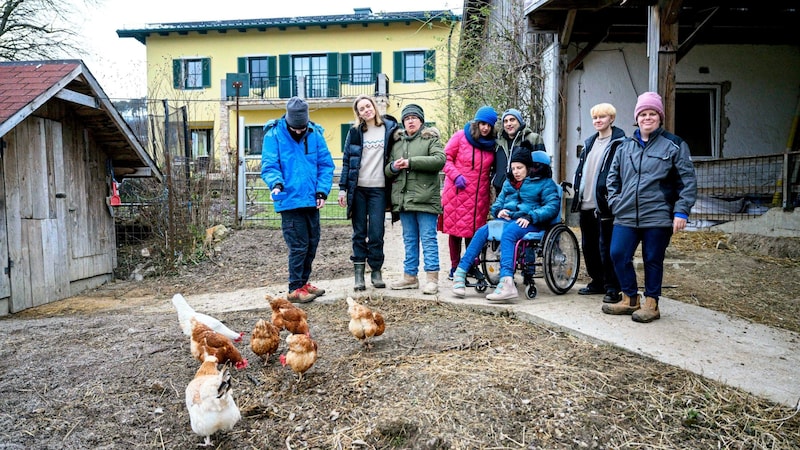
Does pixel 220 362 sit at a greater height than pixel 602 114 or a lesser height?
lesser

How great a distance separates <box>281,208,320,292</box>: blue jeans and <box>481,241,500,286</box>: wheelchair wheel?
1622 mm

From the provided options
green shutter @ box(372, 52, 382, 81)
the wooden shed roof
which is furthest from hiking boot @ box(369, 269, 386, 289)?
green shutter @ box(372, 52, 382, 81)

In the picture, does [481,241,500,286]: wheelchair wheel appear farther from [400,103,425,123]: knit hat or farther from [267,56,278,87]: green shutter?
[267,56,278,87]: green shutter

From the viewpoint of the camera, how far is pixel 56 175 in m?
7.50

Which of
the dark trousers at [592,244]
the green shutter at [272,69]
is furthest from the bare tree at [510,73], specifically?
the green shutter at [272,69]

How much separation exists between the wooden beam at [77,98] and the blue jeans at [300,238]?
367cm

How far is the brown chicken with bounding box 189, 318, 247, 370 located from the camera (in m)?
3.66

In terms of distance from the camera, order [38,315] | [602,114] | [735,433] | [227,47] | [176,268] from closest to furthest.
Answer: [735,433], [602,114], [38,315], [176,268], [227,47]

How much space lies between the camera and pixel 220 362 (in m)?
3.73

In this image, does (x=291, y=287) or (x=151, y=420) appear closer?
(x=151, y=420)

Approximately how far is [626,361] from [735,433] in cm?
82

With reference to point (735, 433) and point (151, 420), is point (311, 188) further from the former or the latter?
point (735, 433)

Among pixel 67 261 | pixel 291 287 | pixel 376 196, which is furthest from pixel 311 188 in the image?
pixel 67 261

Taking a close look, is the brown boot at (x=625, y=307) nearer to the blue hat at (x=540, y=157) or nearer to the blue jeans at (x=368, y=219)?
the blue hat at (x=540, y=157)
